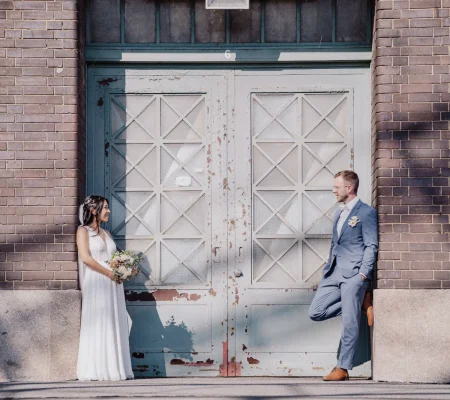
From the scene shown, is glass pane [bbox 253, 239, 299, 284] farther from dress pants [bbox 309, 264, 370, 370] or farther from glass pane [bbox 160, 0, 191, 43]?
glass pane [bbox 160, 0, 191, 43]

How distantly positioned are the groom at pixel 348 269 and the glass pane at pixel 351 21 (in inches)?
62.2

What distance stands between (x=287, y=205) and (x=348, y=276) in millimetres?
1154

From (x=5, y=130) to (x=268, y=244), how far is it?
9.70 ft

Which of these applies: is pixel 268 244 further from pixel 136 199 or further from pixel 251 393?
pixel 251 393

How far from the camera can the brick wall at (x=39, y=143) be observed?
9.70 m

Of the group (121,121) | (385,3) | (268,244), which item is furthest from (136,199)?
(385,3)

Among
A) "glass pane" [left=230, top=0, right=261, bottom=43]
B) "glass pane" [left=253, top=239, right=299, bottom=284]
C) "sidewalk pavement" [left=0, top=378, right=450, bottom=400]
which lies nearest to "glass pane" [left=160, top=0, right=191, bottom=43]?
"glass pane" [left=230, top=0, right=261, bottom=43]

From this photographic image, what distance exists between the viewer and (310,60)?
10.2 m

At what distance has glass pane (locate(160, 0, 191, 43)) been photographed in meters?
10.3

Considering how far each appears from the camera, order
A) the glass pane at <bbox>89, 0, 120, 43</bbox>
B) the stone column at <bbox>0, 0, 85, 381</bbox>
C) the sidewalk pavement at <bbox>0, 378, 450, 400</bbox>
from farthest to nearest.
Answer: the glass pane at <bbox>89, 0, 120, 43</bbox>
the stone column at <bbox>0, 0, 85, 381</bbox>
the sidewalk pavement at <bbox>0, 378, 450, 400</bbox>

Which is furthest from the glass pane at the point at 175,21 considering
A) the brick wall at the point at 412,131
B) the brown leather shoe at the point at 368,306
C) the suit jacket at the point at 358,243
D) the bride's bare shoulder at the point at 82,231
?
the brown leather shoe at the point at 368,306

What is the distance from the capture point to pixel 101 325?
9.58 metres

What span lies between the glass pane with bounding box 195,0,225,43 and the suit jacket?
93.4 inches

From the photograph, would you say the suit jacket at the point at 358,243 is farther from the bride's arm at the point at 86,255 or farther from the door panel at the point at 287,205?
the bride's arm at the point at 86,255
